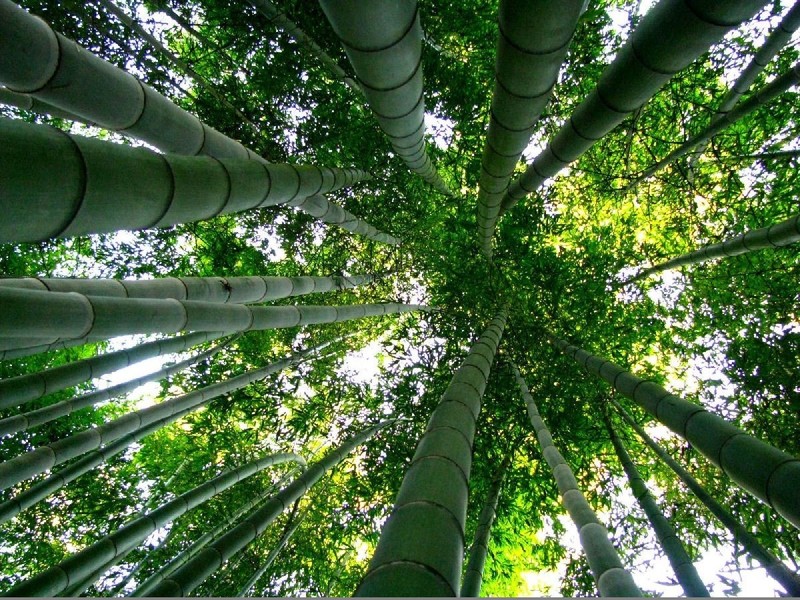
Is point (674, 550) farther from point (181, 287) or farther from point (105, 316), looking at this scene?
point (181, 287)

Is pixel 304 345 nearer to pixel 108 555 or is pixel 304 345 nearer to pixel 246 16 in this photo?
pixel 108 555

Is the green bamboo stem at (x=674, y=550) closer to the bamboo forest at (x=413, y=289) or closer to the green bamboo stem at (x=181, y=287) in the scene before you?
the bamboo forest at (x=413, y=289)

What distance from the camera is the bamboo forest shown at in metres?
1.41

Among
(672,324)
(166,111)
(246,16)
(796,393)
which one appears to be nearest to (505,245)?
(672,324)

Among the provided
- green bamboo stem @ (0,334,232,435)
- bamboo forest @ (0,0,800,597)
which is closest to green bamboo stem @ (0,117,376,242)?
bamboo forest @ (0,0,800,597)

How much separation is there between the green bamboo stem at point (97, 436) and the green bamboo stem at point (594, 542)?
13.7 feet

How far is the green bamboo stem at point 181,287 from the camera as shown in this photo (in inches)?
109

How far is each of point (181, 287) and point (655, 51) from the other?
3.31 metres

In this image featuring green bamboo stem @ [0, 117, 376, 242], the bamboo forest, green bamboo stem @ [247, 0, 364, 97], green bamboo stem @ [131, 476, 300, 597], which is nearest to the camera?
green bamboo stem @ [0, 117, 376, 242]

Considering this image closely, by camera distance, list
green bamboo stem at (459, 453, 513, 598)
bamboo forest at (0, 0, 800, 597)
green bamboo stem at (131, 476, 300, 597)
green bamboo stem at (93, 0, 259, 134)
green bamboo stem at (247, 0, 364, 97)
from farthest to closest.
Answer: green bamboo stem at (131, 476, 300, 597), green bamboo stem at (93, 0, 259, 134), green bamboo stem at (247, 0, 364, 97), green bamboo stem at (459, 453, 513, 598), bamboo forest at (0, 0, 800, 597)

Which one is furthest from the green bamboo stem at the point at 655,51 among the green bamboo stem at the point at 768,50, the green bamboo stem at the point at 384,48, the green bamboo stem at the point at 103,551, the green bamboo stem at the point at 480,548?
the green bamboo stem at the point at 103,551

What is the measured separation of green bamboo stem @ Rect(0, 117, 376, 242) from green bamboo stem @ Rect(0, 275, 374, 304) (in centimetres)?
167

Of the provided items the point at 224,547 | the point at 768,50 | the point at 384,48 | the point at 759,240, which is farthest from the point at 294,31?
the point at 759,240

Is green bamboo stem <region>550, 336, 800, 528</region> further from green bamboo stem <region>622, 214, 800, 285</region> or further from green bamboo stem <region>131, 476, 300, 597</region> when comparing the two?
green bamboo stem <region>131, 476, 300, 597</region>
